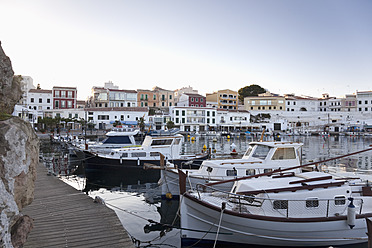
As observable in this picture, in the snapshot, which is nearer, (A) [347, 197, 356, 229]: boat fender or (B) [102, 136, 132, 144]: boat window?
(A) [347, 197, 356, 229]: boat fender

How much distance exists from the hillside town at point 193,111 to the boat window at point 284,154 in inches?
1765

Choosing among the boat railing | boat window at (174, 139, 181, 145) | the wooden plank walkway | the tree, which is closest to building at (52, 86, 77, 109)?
boat window at (174, 139, 181, 145)

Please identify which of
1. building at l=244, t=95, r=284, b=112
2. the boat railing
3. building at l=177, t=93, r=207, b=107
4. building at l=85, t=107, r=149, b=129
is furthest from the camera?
building at l=244, t=95, r=284, b=112

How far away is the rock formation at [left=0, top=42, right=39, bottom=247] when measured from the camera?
448 centimetres

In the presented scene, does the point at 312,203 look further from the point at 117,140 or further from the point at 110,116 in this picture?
the point at 110,116

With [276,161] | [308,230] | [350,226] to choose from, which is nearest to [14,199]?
[308,230]

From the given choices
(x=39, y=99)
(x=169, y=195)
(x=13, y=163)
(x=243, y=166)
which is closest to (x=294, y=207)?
(x=243, y=166)

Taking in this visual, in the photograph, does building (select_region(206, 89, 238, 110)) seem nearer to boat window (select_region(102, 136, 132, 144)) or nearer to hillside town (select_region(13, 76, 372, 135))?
hillside town (select_region(13, 76, 372, 135))

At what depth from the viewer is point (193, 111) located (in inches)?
3172

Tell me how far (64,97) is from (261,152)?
7000 centimetres

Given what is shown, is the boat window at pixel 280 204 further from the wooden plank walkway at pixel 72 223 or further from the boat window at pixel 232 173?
the wooden plank walkway at pixel 72 223

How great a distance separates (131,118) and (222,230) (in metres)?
63.9

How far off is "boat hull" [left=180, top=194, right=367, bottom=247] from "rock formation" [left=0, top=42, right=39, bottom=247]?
583 centimetres

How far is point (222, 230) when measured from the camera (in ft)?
32.2
